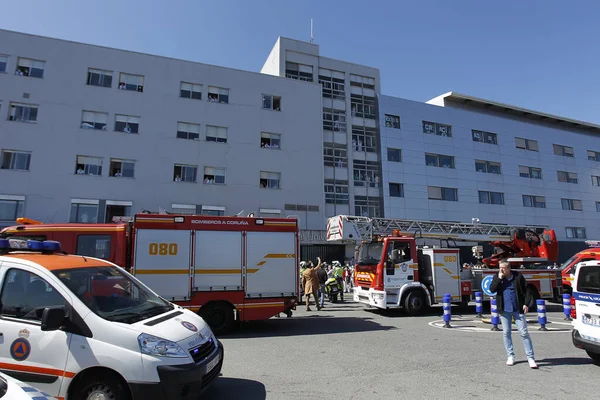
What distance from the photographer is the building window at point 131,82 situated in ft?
82.0

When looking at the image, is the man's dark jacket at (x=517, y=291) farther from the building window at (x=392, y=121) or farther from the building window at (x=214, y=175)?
the building window at (x=392, y=121)

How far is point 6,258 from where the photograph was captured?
14.1 ft

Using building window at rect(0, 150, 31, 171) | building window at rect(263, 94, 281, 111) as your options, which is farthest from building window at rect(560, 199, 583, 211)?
building window at rect(0, 150, 31, 171)

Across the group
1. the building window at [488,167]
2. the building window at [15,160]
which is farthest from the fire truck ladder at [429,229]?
the building window at [488,167]

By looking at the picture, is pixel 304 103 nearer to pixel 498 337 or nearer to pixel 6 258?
pixel 498 337

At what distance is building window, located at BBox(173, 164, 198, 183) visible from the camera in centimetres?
2505

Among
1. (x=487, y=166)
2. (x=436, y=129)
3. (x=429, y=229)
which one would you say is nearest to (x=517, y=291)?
(x=429, y=229)

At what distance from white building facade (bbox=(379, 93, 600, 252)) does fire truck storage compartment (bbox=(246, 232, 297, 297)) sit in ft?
71.8

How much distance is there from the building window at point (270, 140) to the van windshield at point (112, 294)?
22.9m

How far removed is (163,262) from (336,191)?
72.8 ft

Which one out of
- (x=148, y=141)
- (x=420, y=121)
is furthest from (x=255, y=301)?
(x=420, y=121)

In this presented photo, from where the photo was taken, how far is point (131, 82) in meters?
25.2

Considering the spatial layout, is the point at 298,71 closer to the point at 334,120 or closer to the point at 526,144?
the point at 334,120

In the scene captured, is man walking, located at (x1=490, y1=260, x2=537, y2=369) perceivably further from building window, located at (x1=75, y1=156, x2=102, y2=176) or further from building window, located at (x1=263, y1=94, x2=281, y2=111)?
building window, located at (x1=263, y1=94, x2=281, y2=111)
